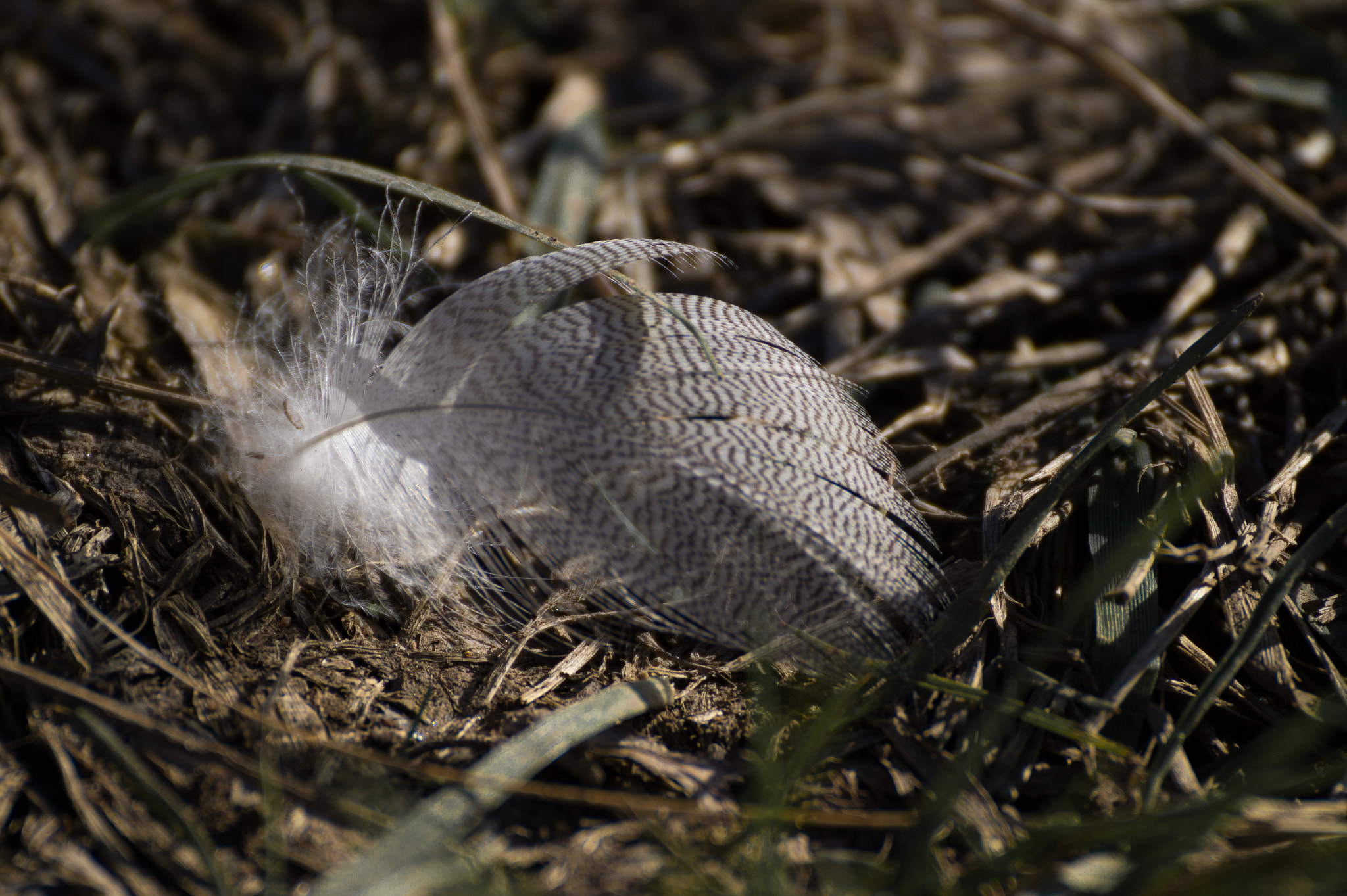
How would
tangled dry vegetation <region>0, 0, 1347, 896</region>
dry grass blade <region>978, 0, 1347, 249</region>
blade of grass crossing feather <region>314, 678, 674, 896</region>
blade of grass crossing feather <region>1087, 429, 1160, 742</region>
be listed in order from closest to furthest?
blade of grass crossing feather <region>314, 678, 674, 896</region> → tangled dry vegetation <region>0, 0, 1347, 896</region> → blade of grass crossing feather <region>1087, 429, 1160, 742</region> → dry grass blade <region>978, 0, 1347, 249</region>

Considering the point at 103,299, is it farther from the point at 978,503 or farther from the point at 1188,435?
the point at 1188,435

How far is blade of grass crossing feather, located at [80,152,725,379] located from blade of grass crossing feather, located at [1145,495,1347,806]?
977mm

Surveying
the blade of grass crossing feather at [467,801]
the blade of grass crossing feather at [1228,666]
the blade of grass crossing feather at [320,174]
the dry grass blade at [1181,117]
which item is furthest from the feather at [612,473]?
the dry grass blade at [1181,117]

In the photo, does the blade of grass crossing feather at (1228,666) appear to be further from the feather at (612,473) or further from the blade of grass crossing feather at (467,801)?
the blade of grass crossing feather at (467,801)

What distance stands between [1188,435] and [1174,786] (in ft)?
2.68

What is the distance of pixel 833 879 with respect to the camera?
46.4 inches

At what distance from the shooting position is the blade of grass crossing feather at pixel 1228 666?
4.39 ft

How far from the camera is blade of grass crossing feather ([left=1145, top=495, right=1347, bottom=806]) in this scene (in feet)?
4.39

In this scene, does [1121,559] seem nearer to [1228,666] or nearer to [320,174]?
[1228,666]

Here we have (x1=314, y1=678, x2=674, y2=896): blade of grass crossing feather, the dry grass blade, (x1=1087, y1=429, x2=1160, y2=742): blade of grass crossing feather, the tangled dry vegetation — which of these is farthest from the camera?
the dry grass blade

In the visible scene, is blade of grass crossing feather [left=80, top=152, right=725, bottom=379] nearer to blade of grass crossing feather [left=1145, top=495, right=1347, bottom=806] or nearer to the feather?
the feather

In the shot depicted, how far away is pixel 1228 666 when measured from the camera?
55.1 inches

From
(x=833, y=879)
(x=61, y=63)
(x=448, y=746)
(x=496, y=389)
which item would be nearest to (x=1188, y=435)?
(x=833, y=879)

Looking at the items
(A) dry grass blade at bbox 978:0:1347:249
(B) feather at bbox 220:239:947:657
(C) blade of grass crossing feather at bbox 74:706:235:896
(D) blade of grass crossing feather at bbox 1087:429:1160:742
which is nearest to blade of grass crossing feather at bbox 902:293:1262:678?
(B) feather at bbox 220:239:947:657
